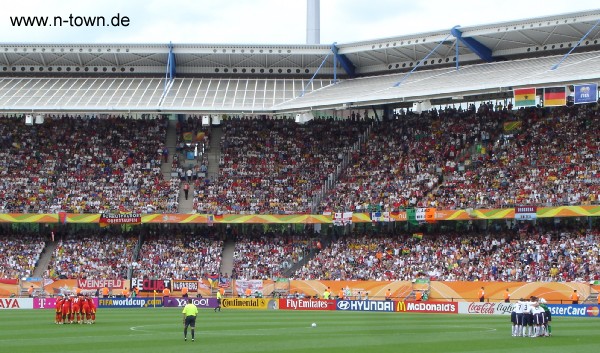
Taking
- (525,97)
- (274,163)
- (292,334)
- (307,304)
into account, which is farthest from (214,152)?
(292,334)

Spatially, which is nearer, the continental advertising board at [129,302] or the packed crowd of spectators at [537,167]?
the packed crowd of spectators at [537,167]

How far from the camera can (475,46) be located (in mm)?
65938

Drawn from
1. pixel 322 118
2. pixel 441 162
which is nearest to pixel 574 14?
pixel 441 162

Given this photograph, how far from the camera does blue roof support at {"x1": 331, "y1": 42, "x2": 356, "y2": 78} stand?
70875 mm

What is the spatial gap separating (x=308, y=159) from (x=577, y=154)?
776 inches

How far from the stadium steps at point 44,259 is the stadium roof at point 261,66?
30.8 feet

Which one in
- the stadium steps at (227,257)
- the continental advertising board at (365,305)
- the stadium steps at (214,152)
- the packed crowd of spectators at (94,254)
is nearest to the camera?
the continental advertising board at (365,305)

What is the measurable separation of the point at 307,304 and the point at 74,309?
18597 millimetres

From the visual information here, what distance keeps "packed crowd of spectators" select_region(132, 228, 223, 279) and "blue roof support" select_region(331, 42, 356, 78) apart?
15119mm

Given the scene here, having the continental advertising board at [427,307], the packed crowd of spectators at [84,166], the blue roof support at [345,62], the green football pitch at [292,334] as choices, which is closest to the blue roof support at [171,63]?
the packed crowd of spectators at [84,166]

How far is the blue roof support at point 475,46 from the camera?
212 feet

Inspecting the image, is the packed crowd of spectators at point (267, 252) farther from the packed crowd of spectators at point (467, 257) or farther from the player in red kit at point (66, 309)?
the player in red kit at point (66, 309)

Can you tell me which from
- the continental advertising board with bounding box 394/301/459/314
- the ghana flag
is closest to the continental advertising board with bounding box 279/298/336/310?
the continental advertising board with bounding box 394/301/459/314

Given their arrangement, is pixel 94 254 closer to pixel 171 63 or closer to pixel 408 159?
pixel 171 63
